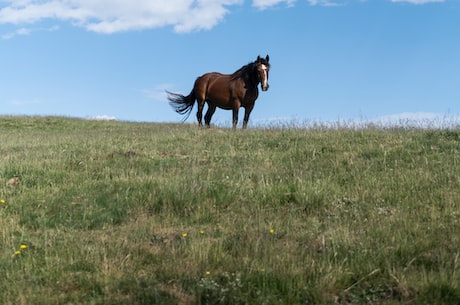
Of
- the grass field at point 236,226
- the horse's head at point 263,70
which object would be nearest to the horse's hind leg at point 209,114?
the horse's head at point 263,70

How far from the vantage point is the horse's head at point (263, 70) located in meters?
15.2

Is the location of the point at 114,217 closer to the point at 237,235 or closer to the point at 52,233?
the point at 52,233

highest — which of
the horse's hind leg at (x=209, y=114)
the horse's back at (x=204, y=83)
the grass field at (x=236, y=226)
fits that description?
the horse's back at (x=204, y=83)

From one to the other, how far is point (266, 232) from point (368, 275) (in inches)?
53.3

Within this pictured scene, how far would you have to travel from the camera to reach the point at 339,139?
36.9 ft

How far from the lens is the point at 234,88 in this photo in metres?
16.0

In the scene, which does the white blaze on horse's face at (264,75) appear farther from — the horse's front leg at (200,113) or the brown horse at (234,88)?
the horse's front leg at (200,113)

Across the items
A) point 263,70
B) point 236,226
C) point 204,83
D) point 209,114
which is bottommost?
point 236,226

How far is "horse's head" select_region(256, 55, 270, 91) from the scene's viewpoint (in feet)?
50.0

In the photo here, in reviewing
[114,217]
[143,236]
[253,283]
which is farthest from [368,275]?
[114,217]

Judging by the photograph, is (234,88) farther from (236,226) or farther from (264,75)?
(236,226)

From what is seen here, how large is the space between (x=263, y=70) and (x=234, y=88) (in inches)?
50.4

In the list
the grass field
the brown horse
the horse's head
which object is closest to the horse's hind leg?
the brown horse

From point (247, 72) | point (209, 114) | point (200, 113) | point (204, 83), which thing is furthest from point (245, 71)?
point (200, 113)
